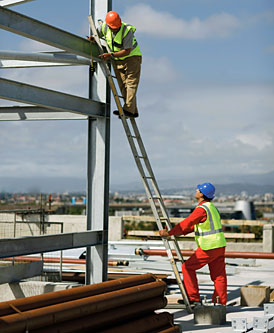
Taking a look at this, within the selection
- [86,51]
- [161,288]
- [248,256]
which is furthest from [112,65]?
[248,256]

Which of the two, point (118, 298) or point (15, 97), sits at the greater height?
point (15, 97)

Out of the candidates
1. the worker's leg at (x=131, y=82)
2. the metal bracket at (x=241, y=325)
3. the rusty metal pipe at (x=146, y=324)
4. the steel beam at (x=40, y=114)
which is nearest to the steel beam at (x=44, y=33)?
the worker's leg at (x=131, y=82)

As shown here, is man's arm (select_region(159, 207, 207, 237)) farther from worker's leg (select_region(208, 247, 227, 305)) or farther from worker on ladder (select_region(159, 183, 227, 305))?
worker's leg (select_region(208, 247, 227, 305))

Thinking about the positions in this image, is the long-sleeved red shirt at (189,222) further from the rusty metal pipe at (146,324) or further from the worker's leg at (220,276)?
the rusty metal pipe at (146,324)

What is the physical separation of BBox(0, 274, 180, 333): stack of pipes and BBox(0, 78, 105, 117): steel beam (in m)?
2.63

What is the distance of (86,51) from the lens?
881 centimetres

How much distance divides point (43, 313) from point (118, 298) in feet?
3.77

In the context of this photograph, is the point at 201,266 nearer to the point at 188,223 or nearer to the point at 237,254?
the point at 188,223

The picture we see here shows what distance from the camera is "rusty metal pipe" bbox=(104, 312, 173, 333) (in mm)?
6223

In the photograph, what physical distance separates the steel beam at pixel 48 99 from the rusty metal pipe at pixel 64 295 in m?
2.63

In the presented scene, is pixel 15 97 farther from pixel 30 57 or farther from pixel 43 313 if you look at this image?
pixel 43 313

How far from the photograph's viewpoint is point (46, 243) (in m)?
7.75

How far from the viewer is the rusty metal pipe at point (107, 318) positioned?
5.59m

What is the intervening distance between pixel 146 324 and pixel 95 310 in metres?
0.92
